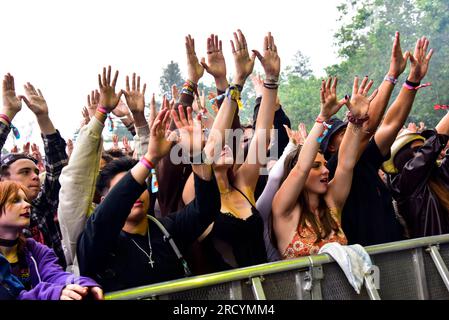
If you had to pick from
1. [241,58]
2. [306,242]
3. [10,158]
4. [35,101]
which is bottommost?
[306,242]

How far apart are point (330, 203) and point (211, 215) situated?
99cm

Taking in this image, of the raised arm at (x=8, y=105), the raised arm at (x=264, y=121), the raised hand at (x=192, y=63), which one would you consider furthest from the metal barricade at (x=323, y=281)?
the raised hand at (x=192, y=63)

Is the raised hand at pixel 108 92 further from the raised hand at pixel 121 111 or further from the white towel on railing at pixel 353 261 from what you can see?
the raised hand at pixel 121 111

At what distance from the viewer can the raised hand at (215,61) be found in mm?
3863

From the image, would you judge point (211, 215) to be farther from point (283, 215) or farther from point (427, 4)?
point (427, 4)

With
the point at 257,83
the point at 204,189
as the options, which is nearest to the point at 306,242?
the point at 204,189

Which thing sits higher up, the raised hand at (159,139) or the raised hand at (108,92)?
the raised hand at (108,92)

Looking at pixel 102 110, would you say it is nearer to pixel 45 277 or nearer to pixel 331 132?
pixel 45 277

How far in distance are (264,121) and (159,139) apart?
126 cm

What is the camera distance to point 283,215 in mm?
3361

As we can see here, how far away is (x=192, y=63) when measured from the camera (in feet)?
13.5

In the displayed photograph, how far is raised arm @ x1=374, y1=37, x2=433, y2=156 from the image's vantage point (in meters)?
3.75

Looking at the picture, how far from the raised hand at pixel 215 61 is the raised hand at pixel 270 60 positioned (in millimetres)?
270
